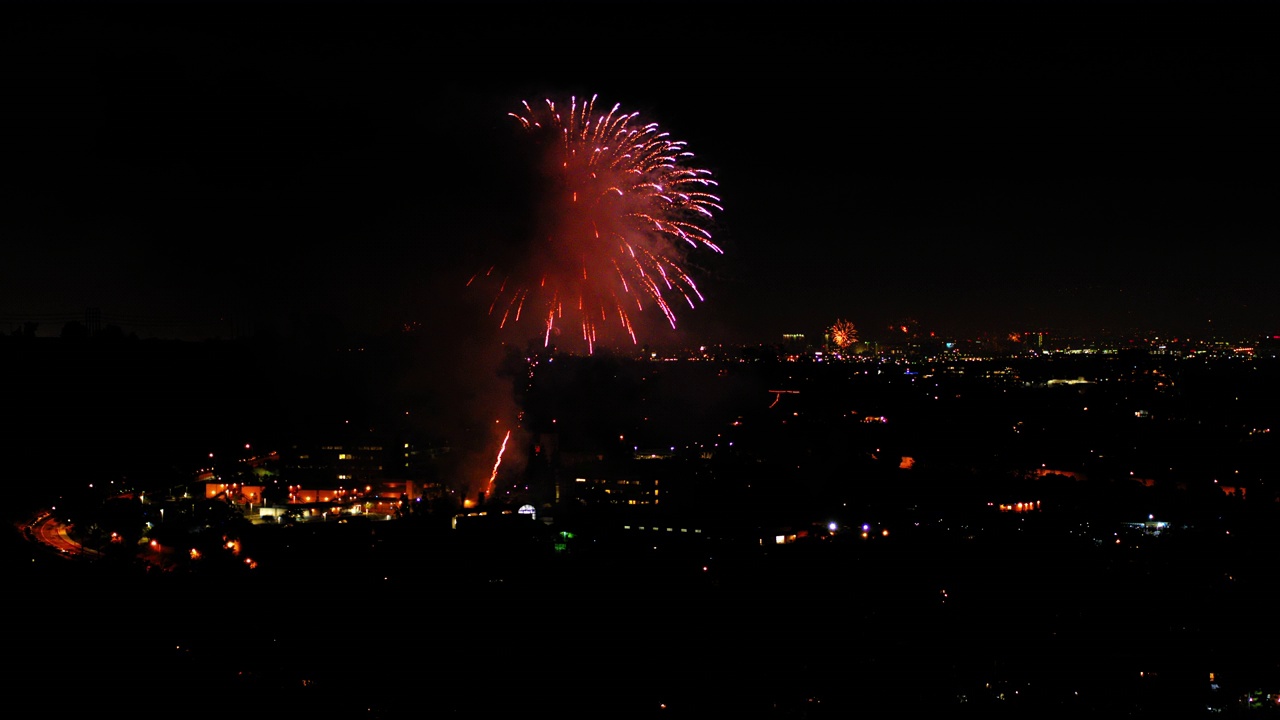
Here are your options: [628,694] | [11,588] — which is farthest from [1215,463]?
[11,588]

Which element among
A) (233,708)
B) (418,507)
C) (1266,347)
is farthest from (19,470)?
(1266,347)

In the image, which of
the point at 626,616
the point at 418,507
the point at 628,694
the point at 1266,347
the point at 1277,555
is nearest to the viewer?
the point at 628,694

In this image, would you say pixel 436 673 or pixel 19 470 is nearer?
pixel 436 673

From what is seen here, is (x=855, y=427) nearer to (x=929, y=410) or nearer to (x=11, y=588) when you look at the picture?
(x=929, y=410)

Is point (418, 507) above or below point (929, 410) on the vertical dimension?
below

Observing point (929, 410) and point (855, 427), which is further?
point (929, 410)

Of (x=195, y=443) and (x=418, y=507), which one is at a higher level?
(x=195, y=443)

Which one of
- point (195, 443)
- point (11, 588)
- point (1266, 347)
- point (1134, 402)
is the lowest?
point (11, 588)

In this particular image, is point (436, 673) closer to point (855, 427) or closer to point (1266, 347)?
point (855, 427)

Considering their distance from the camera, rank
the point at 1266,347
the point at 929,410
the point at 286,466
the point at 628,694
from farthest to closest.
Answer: the point at 1266,347 < the point at 929,410 < the point at 286,466 < the point at 628,694
